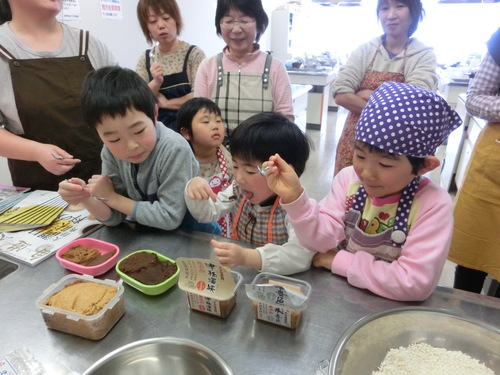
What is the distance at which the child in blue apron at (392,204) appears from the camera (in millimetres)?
756

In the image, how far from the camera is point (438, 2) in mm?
5707

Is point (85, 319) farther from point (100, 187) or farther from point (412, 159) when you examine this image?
point (412, 159)

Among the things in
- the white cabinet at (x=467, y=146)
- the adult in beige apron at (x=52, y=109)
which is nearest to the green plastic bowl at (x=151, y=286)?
the adult in beige apron at (x=52, y=109)

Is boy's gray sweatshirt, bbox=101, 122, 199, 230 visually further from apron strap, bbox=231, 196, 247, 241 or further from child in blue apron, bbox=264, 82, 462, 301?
child in blue apron, bbox=264, 82, 462, 301

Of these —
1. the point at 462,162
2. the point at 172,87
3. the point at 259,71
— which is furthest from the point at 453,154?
the point at 172,87

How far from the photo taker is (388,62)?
5.54 ft

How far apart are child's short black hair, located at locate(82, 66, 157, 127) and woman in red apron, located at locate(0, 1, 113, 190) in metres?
0.24

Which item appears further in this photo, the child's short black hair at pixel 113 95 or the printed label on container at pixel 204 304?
the child's short black hair at pixel 113 95

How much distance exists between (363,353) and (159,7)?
1880mm

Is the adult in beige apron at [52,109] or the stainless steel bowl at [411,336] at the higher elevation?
the adult in beige apron at [52,109]

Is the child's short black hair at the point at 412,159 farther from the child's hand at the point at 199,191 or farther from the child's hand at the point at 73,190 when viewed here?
the child's hand at the point at 73,190

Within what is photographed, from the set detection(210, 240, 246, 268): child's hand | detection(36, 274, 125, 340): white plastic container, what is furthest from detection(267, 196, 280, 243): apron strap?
detection(36, 274, 125, 340): white plastic container

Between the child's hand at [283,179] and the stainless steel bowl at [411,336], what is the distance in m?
0.30

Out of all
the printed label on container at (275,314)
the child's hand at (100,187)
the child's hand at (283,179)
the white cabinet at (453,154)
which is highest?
the child's hand at (283,179)
